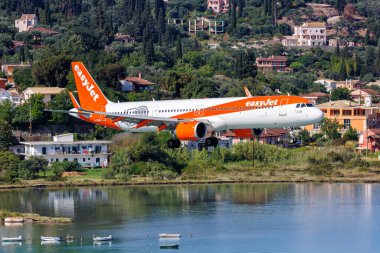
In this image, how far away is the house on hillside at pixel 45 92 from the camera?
→ 194 meters

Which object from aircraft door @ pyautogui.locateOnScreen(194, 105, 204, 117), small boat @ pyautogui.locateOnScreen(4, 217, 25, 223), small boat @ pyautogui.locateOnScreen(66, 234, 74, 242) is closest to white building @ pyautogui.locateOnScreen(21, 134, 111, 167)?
small boat @ pyautogui.locateOnScreen(4, 217, 25, 223)

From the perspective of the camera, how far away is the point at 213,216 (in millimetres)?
146375

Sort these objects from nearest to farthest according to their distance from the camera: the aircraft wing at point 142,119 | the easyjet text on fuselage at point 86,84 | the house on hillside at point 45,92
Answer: the aircraft wing at point 142,119, the easyjet text on fuselage at point 86,84, the house on hillside at point 45,92

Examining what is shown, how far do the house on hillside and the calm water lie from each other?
115 ft

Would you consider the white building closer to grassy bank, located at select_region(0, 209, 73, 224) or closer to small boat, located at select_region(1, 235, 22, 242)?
grassy bank, located at select_region(0, 209, 73, 224)

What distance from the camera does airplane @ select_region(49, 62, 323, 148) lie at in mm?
104125

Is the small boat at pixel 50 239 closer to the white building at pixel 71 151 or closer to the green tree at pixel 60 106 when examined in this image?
the white building at pixel 71 151

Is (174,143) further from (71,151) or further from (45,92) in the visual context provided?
(45,92)

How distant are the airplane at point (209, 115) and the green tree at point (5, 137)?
5831 centimetres

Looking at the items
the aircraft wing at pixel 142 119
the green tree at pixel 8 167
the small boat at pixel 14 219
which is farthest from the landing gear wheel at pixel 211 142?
the green tree at pixel 8 167

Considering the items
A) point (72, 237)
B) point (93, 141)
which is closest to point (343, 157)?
point (93, 141)

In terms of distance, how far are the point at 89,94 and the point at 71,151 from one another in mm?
57331

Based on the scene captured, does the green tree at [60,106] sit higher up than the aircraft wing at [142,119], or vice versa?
the green tree at [60,106]

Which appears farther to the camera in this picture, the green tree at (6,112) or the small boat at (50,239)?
the green tree at (6,112)
